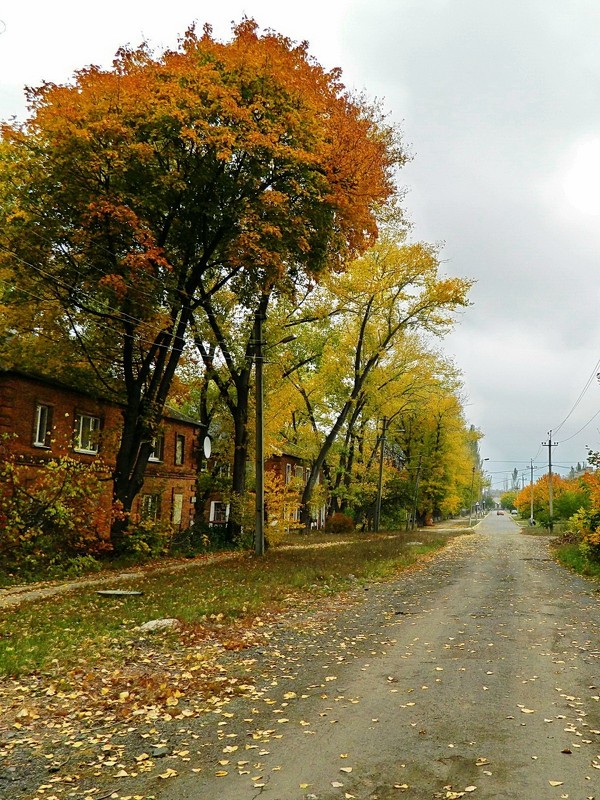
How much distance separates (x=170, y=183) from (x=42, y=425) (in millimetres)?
11175

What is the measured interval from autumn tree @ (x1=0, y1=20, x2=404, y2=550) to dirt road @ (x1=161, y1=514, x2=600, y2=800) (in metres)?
11.8

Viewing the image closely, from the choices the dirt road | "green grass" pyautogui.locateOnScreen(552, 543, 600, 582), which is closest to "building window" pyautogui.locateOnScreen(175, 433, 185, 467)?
"green grass" pyautogui.locateOnScreen(552, 543, 600, 582)

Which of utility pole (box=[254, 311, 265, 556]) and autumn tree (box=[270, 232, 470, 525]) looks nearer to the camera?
utility pole (box=[254, 311, 265, 556])

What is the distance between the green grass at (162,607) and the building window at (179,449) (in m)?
15.3

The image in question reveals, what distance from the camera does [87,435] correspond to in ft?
90.4

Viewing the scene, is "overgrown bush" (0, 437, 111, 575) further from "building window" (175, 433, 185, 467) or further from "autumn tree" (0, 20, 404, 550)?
"building window" (175, 433, 185, 467)

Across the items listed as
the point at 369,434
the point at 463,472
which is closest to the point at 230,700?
the point at 369,434

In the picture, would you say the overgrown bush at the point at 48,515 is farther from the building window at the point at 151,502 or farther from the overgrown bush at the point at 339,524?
the overgrown bush at the point at 339,524

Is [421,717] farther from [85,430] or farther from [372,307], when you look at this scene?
[372,307]

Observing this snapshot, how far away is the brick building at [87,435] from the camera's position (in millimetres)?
22656

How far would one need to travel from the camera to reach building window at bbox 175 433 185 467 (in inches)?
1408

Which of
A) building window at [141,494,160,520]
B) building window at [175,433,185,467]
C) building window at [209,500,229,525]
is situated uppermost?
building window at [175,433,185,467]

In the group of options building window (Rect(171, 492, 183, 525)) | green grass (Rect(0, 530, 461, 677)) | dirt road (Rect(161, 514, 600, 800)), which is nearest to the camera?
dirt road (Rect(161, 514, 600, 800))

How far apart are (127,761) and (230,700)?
1.83 meters
